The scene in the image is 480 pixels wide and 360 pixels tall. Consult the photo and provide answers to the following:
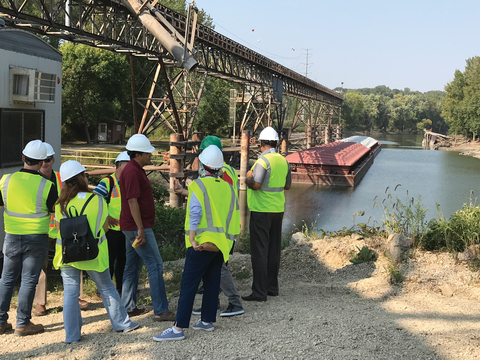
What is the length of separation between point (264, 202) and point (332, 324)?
6.08ft

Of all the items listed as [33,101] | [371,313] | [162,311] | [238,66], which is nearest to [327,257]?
[371,313]

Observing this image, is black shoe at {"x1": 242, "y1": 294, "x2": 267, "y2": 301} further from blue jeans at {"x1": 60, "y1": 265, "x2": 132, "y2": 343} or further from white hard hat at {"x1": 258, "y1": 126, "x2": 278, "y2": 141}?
white hard hat at {"x1": 258, "y1": 126, "x2": 278, "y2": 141}

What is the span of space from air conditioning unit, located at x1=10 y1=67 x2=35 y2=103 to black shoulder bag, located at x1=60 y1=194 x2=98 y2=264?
3.43m

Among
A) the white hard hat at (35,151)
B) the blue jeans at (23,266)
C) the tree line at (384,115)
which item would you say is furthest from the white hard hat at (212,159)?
the tree line at (384,115)

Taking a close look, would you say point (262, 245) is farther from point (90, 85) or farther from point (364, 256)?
point (90, 85)

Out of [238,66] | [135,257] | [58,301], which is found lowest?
[58,301]

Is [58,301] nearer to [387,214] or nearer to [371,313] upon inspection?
[371,313]

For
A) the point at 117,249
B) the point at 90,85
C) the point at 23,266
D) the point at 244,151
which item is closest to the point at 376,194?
the point at 244,151

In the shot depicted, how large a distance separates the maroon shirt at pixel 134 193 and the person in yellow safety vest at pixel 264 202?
1426 millimetres

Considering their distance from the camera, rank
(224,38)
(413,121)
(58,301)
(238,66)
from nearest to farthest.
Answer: (58,301)
(224,38)
(238,66)
(413,121)

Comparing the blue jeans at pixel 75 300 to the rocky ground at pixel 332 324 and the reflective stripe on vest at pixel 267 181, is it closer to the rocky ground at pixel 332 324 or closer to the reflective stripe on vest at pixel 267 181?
the rocky ground at pixel 332 324

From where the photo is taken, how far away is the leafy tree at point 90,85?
39719mm

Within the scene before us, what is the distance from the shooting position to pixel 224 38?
22234 millimetres

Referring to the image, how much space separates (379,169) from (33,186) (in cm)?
4301
